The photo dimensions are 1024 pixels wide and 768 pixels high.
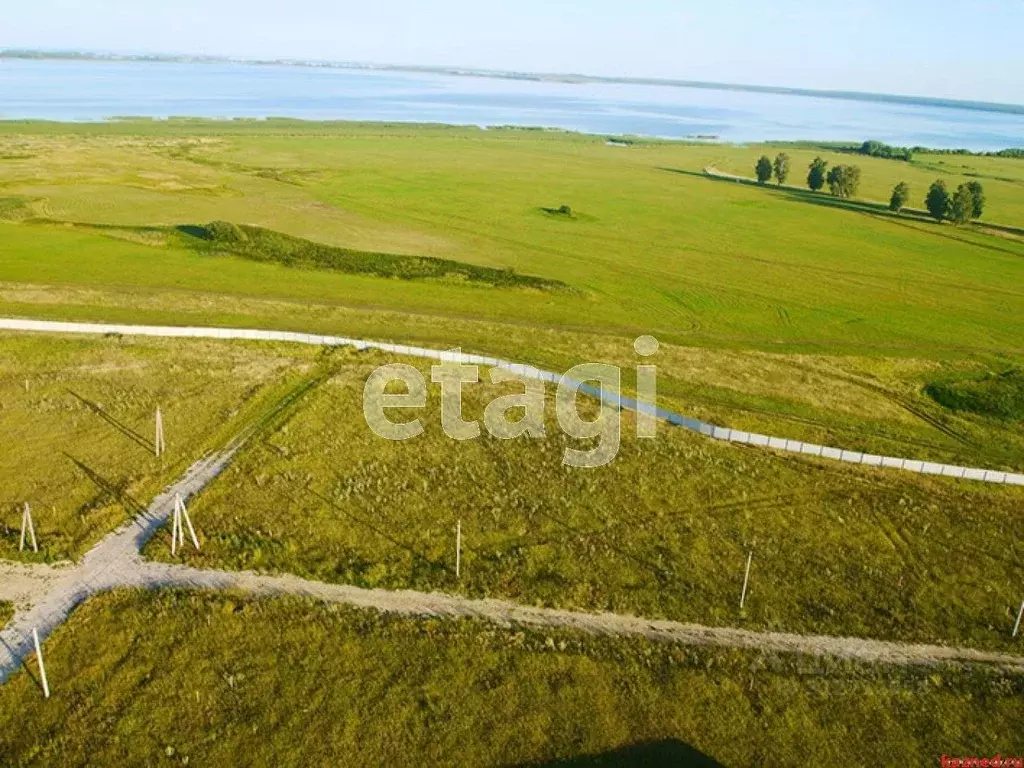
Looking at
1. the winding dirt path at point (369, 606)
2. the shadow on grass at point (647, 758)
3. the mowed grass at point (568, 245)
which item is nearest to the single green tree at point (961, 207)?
the mowed grass at point (568, 245)

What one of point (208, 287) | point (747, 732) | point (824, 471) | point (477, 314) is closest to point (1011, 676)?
point (747, 732)

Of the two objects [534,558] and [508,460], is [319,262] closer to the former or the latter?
[508,460]

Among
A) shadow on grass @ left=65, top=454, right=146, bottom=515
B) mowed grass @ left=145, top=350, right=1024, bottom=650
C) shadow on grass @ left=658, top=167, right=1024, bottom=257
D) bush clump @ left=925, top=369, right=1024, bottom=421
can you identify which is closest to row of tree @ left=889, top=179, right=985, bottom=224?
shadow on grass @ left=658, top=167, right=1024, bottom=257

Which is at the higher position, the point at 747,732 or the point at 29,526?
the point at 29,526

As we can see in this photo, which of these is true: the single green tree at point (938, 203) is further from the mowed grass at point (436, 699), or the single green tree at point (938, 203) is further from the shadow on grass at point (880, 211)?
the mowed grass at point (436, 699)

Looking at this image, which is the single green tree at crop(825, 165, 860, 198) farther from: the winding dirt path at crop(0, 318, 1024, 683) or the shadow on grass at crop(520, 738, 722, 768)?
the shadow on grass at crop(520, 738, 722, 768)

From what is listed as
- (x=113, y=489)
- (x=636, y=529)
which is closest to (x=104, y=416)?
(x=113, y=489)
